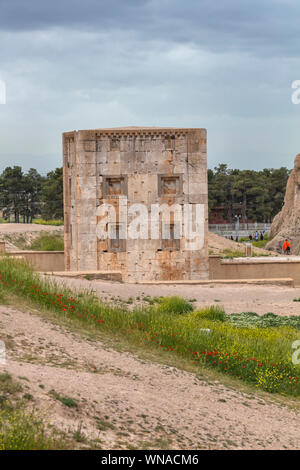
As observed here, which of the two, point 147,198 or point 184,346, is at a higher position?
point 147,198

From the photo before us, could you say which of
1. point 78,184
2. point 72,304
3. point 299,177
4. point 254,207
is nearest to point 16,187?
point 254,207

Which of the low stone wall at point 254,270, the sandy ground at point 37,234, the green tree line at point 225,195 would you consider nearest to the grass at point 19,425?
the low stone wall at point 254,270

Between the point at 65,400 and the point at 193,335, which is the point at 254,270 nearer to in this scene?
the point at 193,335

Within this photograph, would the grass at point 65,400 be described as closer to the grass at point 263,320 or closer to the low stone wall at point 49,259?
the grass at point 263,320

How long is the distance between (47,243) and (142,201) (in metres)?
17.0

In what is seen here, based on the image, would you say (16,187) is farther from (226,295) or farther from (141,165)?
(226,295)

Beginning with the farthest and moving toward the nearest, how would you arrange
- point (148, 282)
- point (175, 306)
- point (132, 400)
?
point (148, 282), point (175, 306), point (132, 400)

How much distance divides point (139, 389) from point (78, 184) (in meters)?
15.1

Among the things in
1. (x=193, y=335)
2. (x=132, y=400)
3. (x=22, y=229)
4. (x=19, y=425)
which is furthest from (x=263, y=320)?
(x=22, y=229)

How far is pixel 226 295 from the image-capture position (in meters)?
18.6

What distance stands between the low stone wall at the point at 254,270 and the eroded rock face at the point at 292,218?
16.8 m

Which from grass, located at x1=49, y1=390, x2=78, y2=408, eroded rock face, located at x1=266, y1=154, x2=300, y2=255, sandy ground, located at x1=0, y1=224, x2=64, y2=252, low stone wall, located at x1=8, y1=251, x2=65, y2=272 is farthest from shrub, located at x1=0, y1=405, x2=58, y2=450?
eroded rock face, located at x1=266, y1=154, x2=300, y2=255

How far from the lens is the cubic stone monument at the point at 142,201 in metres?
22.1

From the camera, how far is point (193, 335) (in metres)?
11.3
